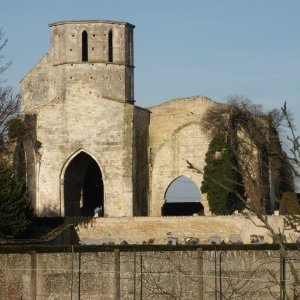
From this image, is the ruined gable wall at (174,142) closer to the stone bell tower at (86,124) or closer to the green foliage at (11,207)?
the stone bell tower at (86,124)

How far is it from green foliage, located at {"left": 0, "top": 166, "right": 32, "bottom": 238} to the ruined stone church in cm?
723

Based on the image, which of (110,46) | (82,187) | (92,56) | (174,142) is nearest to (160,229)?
(174,142)

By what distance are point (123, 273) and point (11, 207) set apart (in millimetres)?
14193

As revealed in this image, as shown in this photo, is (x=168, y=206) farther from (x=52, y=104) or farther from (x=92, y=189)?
(x=52, y=104)

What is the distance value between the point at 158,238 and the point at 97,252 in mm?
16820

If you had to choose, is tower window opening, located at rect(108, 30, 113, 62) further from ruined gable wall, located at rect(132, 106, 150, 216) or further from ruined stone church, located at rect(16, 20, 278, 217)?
ruined gable wall, located at rect(132, 106, 150, 216)

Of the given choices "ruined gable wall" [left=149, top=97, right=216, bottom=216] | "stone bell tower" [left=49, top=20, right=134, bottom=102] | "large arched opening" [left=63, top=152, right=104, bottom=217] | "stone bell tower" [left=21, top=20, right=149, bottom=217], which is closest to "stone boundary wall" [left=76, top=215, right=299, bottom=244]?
"stone bell tower" [left=21, top=20, right=149, bottom=217]

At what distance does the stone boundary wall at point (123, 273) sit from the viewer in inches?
1155

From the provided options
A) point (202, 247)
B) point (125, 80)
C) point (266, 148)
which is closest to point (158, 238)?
point (125, 80)

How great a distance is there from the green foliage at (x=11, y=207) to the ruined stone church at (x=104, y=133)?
23.7 feet

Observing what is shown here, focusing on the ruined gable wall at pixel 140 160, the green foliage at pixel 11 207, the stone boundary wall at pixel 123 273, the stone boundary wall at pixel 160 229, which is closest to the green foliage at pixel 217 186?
the stone boundary wall at pixel 160 229

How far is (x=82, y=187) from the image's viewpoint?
56.9 metres

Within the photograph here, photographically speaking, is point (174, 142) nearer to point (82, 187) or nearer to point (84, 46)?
point (82, 187)

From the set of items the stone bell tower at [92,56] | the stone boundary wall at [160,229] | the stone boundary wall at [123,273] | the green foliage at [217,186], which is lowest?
the stone boundary wall at [123,273]
